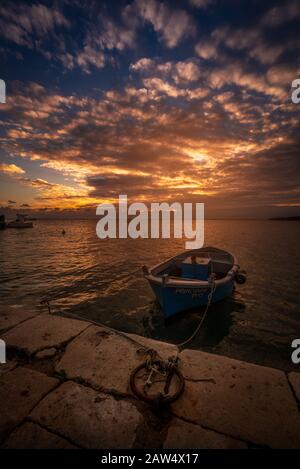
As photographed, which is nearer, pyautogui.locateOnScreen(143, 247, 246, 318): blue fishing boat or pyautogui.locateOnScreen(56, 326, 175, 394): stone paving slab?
pyautogui.locateOnScreen(56, 326, 175, 394): stone paving slab

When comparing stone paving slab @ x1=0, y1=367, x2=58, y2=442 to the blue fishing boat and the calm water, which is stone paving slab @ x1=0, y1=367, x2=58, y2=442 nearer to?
the blue fishing boat

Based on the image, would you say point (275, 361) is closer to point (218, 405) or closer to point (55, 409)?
point (218, 405)

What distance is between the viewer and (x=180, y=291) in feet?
28.8

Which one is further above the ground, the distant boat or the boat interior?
the distant boat

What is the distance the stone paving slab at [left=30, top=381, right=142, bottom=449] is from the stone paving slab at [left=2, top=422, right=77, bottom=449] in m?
0.06

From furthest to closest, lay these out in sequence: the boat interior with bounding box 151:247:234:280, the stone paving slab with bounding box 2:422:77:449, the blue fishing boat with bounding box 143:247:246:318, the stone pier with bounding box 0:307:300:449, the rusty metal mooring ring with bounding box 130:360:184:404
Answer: the boat interior with bounding box 151:247:234:280
the blue fishing boat with bounding box 143:247:246:318
the rusty metal mooring ring with bounding box 130:360:184:404
the stone pier with bounding box 0:307:300:449
the stone paving slab with bounding box 2:422:77:449

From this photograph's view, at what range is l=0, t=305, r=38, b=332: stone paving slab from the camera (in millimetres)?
5082

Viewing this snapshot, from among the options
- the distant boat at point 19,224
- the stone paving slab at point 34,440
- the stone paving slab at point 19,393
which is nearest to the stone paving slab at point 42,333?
the stone paving slab at point 19,393

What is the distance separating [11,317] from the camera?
5.46 m

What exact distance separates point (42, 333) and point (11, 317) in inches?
55.1

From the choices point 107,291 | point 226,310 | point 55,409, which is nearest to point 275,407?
point 55,409

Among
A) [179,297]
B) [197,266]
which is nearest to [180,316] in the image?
[179,297]

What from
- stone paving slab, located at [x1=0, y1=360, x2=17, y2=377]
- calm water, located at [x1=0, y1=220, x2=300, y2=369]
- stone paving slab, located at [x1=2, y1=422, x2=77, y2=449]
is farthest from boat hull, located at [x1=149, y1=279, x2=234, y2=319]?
stone paving slab, located at [x1=2, y1=422, x2=77, y2=449]

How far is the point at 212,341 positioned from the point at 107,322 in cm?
449
